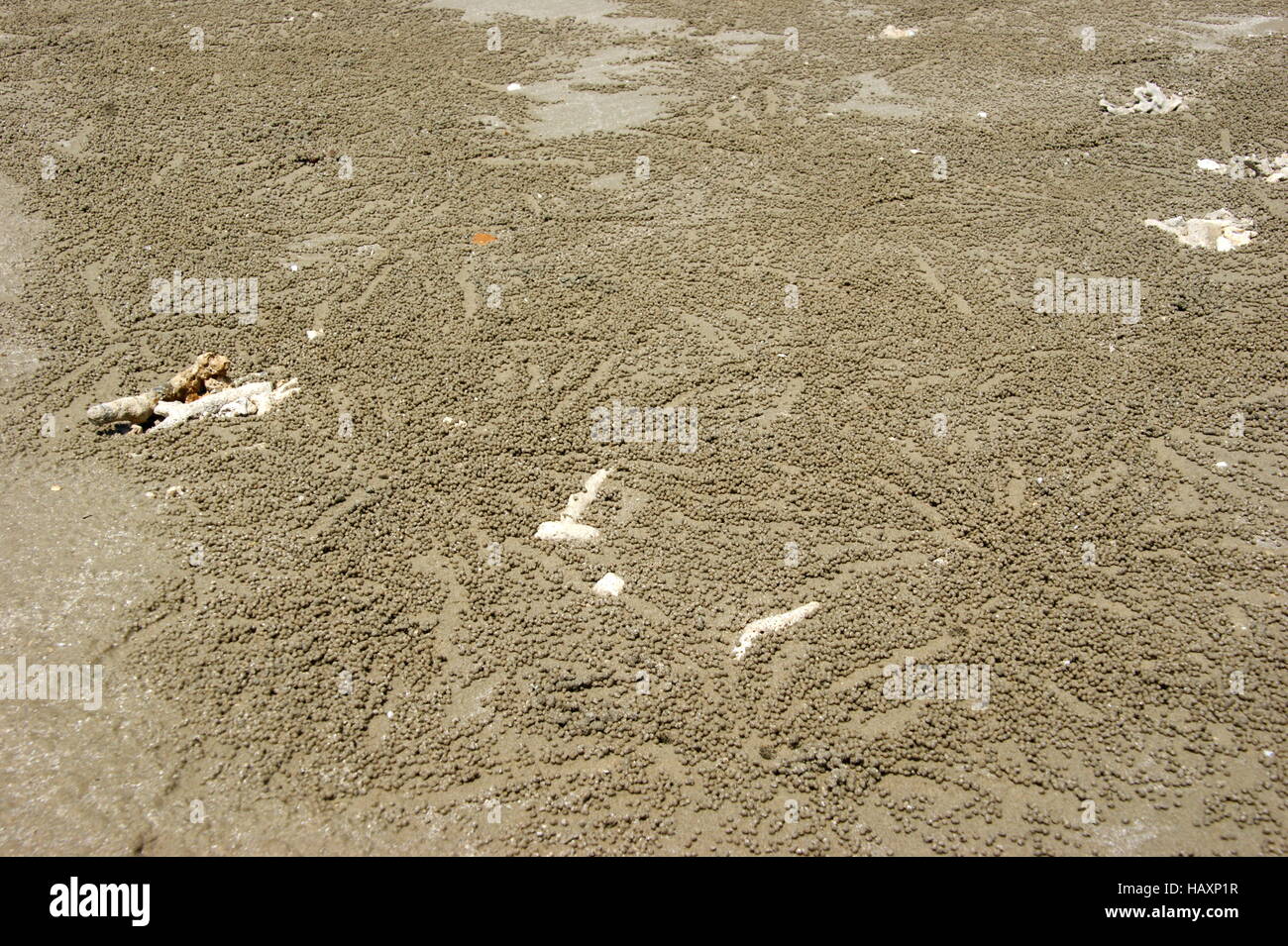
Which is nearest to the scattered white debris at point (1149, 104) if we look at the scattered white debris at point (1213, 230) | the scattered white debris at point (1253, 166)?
the scattered white debris at point (1253, 166)

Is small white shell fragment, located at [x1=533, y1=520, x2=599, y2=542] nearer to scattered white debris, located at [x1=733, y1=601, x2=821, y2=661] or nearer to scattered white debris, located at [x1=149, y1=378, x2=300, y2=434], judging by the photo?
scattered white debris, located at [x1=733, y1=601, x2=821, y2=661]

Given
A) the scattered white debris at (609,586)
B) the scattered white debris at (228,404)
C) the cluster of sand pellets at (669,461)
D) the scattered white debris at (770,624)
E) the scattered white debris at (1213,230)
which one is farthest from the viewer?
the scattered white debris at (1213,230)

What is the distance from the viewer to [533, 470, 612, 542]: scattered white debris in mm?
6926

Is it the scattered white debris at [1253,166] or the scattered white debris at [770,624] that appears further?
the scattered white debris at [1253,166]

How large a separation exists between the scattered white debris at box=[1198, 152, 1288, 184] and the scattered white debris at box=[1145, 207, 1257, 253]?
1219 mm

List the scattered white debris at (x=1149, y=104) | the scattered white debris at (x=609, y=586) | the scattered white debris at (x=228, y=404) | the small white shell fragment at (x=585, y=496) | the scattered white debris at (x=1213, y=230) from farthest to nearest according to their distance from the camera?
the scattered white debris at (x=1149, y=104) → the scattered white debris at (x=1213, y=230) → the scattered white debris at (x=228, y=404) → the small white shell fragment at (x=585, y=496) → the scattered white debris at (x=609, y=586)

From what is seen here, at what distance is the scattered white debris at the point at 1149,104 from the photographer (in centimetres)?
1265

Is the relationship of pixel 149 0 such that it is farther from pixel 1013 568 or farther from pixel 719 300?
pixel 1013 568

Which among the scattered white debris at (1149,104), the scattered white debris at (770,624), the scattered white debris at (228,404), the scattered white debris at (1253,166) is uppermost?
the scattered white debris at (1149,104)

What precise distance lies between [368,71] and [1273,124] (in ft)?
41.0

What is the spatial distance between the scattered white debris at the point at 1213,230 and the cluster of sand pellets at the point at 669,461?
0.17 feet

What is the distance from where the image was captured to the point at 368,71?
44.5 feet

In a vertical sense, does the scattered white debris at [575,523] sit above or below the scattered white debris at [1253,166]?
below

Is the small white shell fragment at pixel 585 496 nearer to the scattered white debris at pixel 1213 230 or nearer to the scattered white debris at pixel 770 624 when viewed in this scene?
the scattered white debris at pixel 770 624
